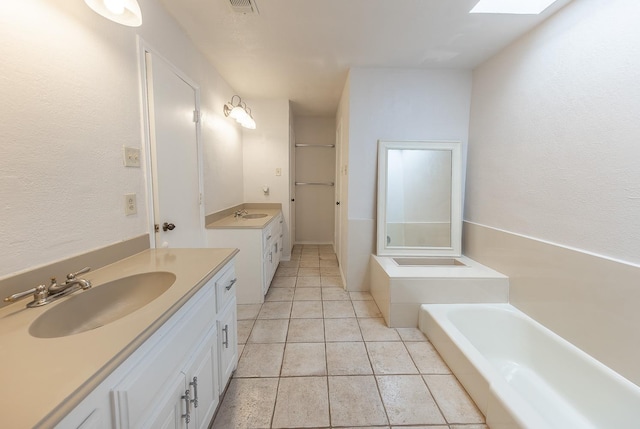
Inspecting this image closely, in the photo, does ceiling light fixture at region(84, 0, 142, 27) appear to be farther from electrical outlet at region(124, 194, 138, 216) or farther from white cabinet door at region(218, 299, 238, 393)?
white cabinet door at region(218, 299, 238, 393)

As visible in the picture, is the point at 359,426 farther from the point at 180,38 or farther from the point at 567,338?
the point at 180,38

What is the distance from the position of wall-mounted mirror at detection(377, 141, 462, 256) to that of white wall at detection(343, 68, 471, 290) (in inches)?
4.3

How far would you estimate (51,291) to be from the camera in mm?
933

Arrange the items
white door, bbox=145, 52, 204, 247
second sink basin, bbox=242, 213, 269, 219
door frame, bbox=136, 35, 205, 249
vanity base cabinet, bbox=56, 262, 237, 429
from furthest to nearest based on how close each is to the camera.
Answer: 1. second sink basin, bbox=242, 213, 269, 219
2. white door, bbox=145, 52, 204, 247
3. door frame, bbox=136, 35, 205, 249
4. vanity base cabinet, bbox=56, 262, 237, 429

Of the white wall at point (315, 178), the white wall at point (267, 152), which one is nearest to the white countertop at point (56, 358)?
the white wall at point (267, 152)

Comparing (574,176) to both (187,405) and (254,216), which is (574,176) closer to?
(187,405)

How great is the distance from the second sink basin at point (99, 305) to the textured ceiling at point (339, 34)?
5.59 ft

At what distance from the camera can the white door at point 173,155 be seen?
1.64 m

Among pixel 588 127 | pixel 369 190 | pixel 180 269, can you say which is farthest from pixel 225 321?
pixel 588 127

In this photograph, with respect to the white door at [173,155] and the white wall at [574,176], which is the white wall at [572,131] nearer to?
the white wall at [574,176]

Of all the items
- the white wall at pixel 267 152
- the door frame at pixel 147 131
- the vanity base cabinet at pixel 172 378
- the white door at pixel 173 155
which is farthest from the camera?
the white wall at pixel 267 152

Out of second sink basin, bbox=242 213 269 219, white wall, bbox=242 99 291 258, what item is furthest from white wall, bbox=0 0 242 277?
white wall, bbox=242 99 291 258

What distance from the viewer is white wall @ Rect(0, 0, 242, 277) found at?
0.91 meters

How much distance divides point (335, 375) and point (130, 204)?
5.15ft
